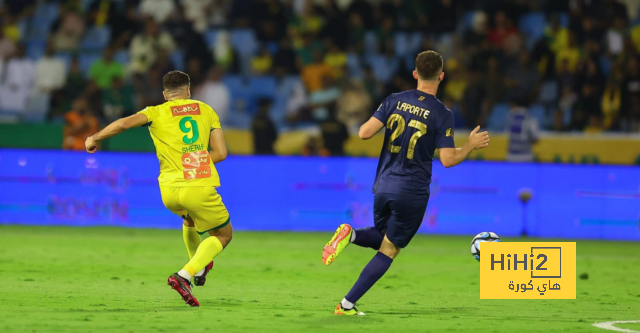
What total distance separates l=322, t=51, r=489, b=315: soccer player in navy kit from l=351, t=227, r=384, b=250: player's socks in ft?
0.04

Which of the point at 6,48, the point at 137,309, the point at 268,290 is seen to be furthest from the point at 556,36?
the point at 137,309

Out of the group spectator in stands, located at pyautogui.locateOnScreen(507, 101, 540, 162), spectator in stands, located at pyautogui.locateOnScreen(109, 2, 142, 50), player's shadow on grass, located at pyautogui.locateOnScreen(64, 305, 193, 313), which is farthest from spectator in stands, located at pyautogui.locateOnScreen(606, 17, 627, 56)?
player's shadow on grass, located at pyautogui.locateOnScreen(64, 305, 193, 313)

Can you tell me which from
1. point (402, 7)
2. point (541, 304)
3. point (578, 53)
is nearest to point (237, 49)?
point (402, 7)

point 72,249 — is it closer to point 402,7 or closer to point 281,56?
point 281,56

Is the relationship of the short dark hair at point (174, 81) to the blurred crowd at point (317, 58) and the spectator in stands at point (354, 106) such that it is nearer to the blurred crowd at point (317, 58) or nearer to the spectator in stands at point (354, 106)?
the blurred crowd at point (317, 58)

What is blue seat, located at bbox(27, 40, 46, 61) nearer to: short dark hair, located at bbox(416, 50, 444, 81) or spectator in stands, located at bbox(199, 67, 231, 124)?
spectator in stands, located at bbox(199, 67, 231, 124)

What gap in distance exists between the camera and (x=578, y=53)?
19719 mm

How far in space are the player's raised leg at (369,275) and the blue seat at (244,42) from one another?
14.1m

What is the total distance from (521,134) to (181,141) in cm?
1008

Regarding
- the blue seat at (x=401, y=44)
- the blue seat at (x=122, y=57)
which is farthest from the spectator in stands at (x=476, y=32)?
the blue seat at (x=122, y=57)

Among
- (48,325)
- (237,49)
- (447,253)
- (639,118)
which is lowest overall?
(48,325)

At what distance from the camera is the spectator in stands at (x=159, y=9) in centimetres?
2138

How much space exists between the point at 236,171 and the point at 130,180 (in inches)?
68.3

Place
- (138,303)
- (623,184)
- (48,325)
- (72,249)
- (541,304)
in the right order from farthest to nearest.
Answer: (623,184)
(72,249)
(541,304)
(138,303)
(48,325)
